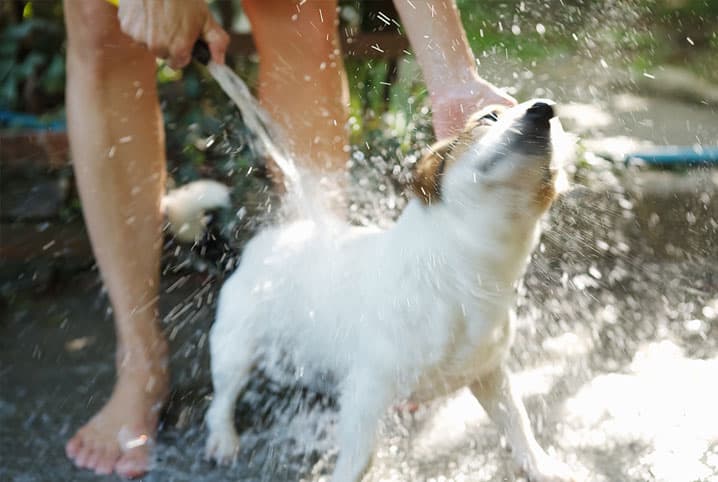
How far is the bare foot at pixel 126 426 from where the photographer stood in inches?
86.6

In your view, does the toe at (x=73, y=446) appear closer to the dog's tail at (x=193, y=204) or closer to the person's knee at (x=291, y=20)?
the dog's tail at (x=193, y=204)

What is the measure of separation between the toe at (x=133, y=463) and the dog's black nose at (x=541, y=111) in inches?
47.6

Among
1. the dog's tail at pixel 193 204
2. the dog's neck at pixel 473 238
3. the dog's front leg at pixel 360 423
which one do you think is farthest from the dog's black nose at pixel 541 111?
the dog's tail at pixel 193 204

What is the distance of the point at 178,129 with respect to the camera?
3471 mm

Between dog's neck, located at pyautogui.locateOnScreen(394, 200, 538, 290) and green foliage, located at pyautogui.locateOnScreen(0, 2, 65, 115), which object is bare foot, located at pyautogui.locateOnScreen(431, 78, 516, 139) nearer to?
dog's neck, located at pyautogui.locateOnScreen(394, 200, 538, 290)

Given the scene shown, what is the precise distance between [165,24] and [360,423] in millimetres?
920

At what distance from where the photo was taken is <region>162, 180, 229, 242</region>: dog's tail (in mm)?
2459

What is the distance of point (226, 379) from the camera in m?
2.23

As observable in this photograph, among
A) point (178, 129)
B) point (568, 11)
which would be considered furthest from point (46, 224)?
point (568, 11)

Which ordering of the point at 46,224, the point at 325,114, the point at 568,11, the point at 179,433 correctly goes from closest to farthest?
the point at 179,433, the point at 325,114, the point at 46,224, the point at 568,11

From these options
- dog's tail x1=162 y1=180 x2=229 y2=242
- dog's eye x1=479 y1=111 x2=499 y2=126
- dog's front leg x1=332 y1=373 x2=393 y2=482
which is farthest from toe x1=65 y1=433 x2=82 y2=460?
dog's eye x1=479 y1=111 x2=499 y2=126

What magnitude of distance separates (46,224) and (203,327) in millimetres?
886

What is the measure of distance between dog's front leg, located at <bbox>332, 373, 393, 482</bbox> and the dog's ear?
0.37 metres

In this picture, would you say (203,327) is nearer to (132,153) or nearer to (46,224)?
(132,153)
